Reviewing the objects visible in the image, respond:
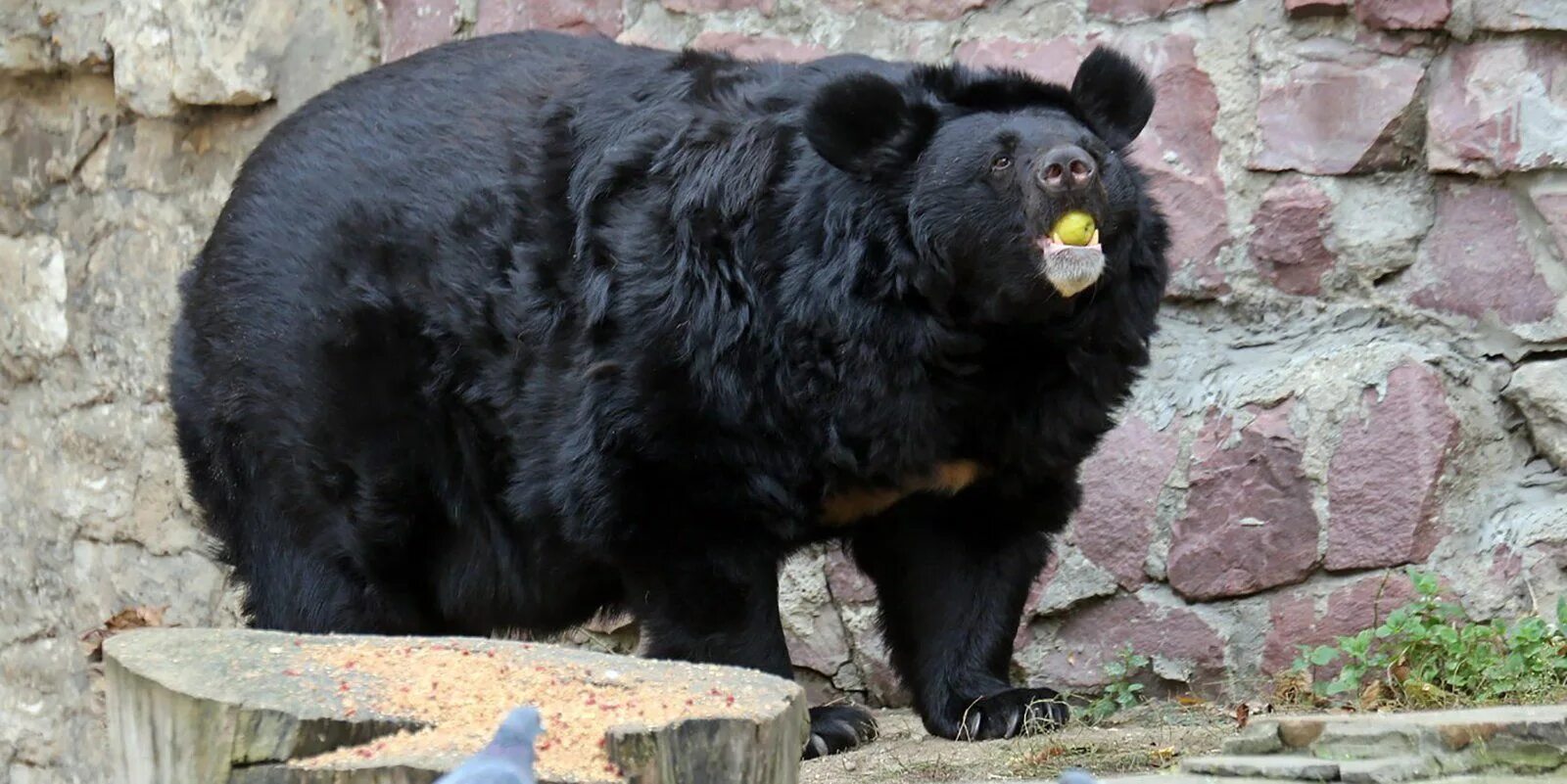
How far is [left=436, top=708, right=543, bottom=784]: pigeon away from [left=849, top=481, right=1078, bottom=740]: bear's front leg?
2.39 metres

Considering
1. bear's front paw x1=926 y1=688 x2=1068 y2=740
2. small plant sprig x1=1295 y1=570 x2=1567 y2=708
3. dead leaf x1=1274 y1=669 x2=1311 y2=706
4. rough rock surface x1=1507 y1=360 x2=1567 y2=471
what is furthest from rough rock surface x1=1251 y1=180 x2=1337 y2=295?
bear's front paw x1=926 y1=688 x2=1068 y2=740

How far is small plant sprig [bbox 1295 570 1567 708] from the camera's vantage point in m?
4.32

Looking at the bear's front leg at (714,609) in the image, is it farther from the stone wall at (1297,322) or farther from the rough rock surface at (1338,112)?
the rough rock surface at (1338,112)

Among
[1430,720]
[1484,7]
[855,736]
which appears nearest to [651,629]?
[855,736]

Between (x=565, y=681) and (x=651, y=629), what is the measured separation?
1.39 metres

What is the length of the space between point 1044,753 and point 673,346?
1143mm

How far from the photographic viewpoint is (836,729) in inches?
186

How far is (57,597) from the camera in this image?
22.7ft

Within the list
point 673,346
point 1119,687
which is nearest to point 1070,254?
point 673,346

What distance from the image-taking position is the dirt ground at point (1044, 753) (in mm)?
4129

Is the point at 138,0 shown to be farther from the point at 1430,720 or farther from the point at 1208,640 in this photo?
the point at 1430,720

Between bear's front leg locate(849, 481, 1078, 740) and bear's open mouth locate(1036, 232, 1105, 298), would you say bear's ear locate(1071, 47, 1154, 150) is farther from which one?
bear's front leg locate(849, 481, 1078, 740)

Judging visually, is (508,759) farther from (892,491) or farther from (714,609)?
(892,491)

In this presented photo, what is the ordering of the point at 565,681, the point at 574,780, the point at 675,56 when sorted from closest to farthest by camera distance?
1. the point at 574,780
2. the point at 565,681
3. the point at 675,56
